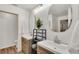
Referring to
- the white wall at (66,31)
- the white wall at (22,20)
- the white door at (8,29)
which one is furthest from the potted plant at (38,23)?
the white door at (8,29)

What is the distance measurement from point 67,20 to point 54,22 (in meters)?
0.17

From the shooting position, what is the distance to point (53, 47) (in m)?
0.88

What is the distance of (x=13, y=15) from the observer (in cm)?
95

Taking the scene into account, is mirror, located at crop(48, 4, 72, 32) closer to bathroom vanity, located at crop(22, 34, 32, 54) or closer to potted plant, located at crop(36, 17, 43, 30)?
potted plant, located at crop(36, 17, 43, 30)

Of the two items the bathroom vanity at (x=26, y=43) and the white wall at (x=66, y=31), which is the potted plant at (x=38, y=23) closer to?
the white wall at (x=66, y=31)

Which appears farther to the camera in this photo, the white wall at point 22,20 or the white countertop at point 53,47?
the white wall at point 22,20

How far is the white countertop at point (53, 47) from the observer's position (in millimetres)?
846

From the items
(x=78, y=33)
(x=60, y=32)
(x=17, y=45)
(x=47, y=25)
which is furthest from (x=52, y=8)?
(x=17, y=45)

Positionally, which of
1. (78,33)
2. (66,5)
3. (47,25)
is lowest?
(78,33)

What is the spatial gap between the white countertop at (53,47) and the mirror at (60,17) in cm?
20

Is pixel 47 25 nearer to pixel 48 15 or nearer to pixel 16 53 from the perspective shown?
pixel 48 15

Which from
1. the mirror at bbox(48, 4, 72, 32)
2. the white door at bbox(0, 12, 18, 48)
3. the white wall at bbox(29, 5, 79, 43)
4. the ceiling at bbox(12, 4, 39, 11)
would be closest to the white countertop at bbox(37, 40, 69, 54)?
the white wall at bbox(29, 5, 79, 43)

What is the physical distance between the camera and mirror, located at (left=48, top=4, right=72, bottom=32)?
0.87 meters

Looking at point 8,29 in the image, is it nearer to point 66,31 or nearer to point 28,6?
point 28,6
